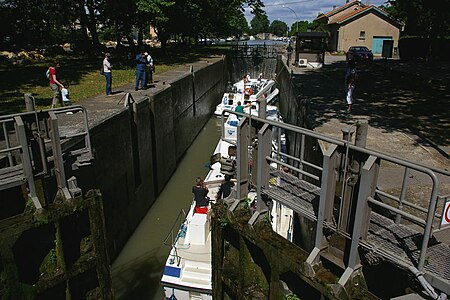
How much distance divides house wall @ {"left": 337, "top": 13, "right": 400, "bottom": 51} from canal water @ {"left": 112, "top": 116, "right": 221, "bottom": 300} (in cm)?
3926

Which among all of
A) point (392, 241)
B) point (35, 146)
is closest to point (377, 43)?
point (35, 146)

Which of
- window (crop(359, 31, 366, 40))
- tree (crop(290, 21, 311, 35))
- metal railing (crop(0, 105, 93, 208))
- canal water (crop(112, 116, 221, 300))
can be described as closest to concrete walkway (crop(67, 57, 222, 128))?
metal railing (crop(0, 105, 93, 208))

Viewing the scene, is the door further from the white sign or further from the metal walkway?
the white sign

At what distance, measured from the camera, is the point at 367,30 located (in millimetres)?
50469

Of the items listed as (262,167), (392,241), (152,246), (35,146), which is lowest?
(152,246)

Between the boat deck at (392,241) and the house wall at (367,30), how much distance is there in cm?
4998

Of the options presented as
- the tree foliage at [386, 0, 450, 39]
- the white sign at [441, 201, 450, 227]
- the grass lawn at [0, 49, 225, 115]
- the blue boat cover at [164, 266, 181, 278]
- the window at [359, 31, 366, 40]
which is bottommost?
the blue boat cover at [164, 266, 181, 278]

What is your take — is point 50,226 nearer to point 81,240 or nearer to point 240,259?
point 81,240

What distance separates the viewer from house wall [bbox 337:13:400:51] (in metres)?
50.0

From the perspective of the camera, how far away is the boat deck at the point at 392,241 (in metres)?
4.17

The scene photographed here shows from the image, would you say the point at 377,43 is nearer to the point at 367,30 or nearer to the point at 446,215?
the point at 367,30

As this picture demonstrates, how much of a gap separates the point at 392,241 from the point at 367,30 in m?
51.6

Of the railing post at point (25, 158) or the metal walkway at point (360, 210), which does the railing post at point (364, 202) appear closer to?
the metal walkway at point (360, 210)

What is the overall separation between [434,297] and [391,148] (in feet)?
21.6
